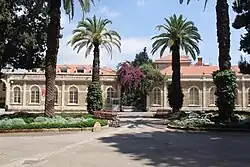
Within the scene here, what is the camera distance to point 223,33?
27188 mm

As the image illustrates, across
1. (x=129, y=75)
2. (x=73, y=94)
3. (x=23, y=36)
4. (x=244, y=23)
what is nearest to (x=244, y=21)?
(x=244, y=23)

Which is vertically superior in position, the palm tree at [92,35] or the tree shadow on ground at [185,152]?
the palm tree at [92,35]

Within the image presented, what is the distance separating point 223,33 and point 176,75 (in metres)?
15.1

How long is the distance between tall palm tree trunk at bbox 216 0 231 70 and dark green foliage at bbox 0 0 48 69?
12737mm

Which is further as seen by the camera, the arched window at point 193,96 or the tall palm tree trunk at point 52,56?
the arched window at point 193,96

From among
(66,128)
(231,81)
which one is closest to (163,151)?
(66,128)

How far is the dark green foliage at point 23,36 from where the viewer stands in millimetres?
31141

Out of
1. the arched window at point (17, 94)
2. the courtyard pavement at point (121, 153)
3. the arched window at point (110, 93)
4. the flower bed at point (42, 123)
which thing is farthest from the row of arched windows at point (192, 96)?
the courtyard pavement at point (121, 153)

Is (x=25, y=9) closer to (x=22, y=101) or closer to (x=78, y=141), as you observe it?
(x=78, y=141)

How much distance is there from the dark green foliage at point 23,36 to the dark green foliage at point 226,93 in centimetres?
1402

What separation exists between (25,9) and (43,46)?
3336 mm

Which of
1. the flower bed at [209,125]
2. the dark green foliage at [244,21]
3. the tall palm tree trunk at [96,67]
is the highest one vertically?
the dark green foliage at [244,21]

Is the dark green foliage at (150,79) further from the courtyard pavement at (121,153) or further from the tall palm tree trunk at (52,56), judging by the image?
the courtyard pavement at (121,153)

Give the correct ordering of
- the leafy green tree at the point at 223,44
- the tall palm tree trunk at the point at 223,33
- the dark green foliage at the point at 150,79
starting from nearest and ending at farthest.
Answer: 1. the leafy green tree at the point at 223,44
2. the tall palm tree trunk at the point at 223,33
3. the dark green foliage at the point at 150,79
